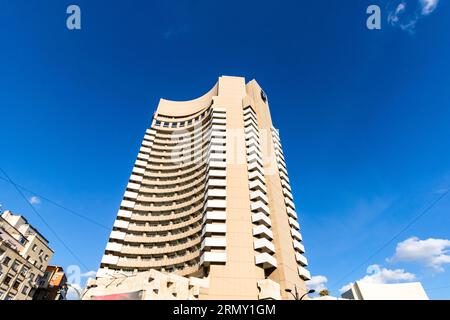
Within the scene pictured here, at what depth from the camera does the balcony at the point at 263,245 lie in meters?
41.6

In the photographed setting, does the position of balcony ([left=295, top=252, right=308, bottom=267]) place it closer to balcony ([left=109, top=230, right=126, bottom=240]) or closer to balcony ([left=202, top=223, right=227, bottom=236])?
balcony ([left=202, top=223, right=227, bottom=236])

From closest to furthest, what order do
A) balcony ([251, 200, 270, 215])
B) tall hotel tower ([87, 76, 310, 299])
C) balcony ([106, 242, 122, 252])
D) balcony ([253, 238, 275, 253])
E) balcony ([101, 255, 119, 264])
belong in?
tall hotel tower ([87, 76, 310, 299])
balcony ([253, 238, 275, 253])
balcony ([101, 255, 119, 264])
balcony ([106, 242, 122, 252])
balcony ([251, 200, 270, 215])

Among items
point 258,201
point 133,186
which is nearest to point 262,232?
point 258,201

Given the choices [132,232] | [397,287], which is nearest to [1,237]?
[132,232]

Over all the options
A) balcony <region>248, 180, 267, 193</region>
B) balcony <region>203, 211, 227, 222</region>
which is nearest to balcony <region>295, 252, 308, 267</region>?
balcony <region>248, 180, 267, 193</region>

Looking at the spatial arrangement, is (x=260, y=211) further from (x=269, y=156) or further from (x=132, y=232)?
(x=132, y=232)

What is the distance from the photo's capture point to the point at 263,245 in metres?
41.4

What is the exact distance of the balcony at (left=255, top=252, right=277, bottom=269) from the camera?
3979cm

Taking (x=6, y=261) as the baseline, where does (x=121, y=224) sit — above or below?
above

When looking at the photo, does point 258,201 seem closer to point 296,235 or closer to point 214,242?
point 214,242

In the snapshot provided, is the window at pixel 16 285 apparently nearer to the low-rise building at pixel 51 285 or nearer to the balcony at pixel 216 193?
the low-rise building at pixel 51 285

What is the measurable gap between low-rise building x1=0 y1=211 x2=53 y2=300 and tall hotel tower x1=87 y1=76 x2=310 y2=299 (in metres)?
14.0

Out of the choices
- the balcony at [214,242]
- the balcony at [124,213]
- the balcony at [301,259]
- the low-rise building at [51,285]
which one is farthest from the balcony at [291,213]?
the low-rise building at [51,285]

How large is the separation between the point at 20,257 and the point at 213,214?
34986 mm
